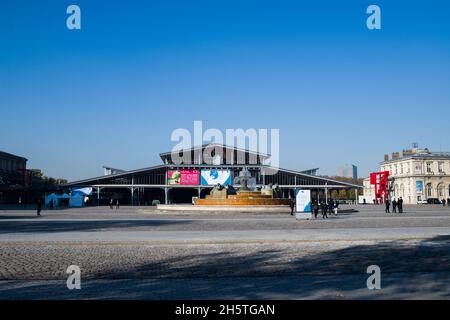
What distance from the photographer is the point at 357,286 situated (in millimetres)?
6711

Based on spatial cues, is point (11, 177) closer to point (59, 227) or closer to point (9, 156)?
point (9, 156)

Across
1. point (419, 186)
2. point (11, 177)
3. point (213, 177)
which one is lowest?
point (419, 186)

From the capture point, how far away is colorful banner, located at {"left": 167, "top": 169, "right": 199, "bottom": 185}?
67562mm

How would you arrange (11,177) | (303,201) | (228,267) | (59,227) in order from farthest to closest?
(11,177), (303,201), (59,227), (228,267)

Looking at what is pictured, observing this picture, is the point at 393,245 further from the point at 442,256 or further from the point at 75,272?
the point at 75,272

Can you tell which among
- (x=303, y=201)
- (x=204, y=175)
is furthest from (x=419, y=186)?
(x=303, y=201)

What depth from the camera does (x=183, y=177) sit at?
2660 inches

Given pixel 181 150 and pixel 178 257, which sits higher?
pixel 181 150

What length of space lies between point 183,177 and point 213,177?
480 cm

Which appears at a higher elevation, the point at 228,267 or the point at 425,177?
the point at 425,177

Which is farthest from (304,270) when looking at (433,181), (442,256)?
(433,181)
